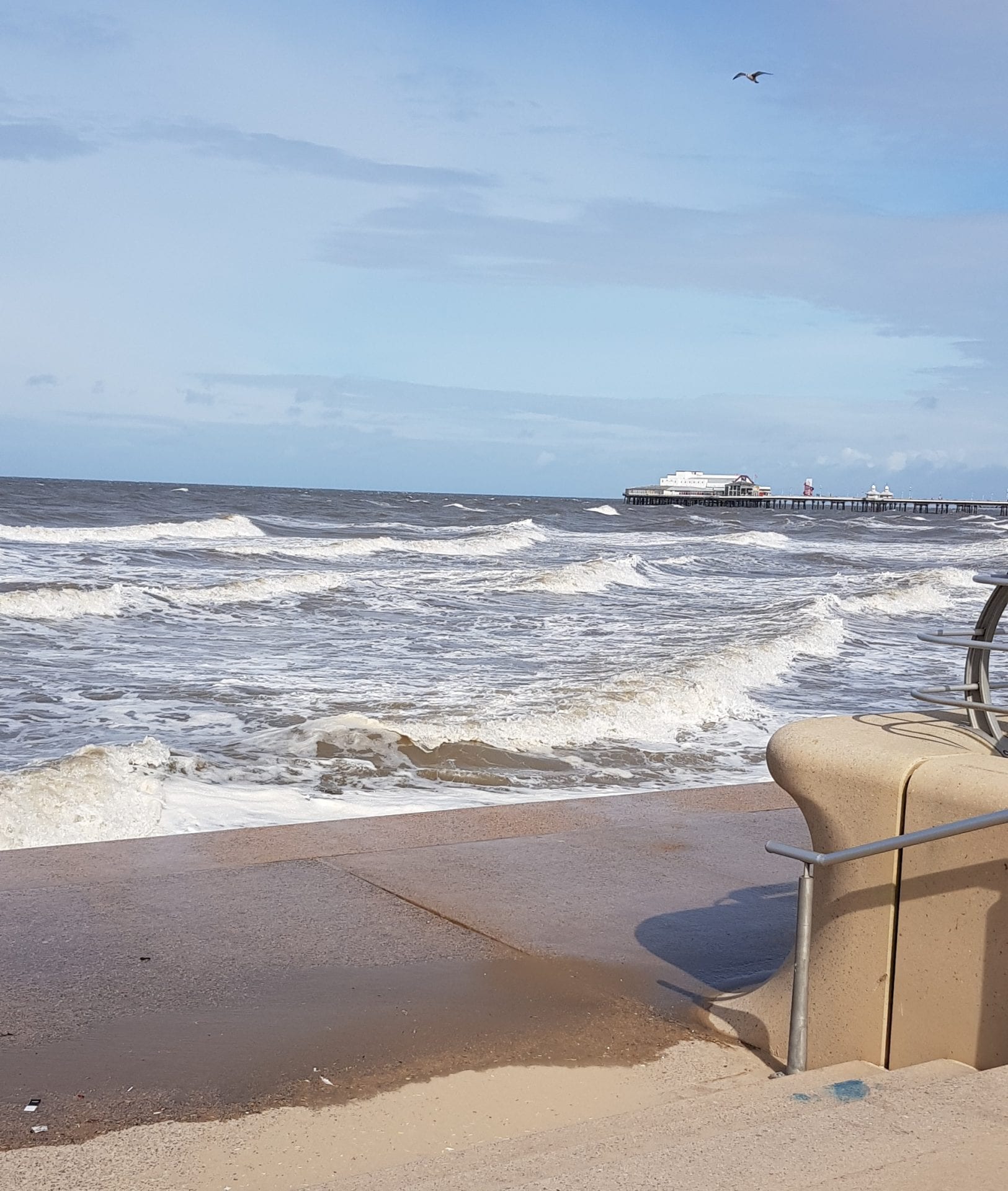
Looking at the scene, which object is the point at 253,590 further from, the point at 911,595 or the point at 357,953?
the point at 357,953

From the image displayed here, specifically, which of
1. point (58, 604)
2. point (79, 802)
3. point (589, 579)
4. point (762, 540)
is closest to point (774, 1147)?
point (79, 802)

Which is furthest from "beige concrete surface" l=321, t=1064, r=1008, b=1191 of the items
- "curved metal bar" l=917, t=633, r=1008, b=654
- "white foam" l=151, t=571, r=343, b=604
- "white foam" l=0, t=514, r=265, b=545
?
"white foam" l=0, t=514, r=265, b=545

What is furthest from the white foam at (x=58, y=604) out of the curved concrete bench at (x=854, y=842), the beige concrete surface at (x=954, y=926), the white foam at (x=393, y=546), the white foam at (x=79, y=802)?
the beige concrete surface at (x=954, y=926)

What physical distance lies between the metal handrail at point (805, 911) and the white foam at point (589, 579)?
2104 cm

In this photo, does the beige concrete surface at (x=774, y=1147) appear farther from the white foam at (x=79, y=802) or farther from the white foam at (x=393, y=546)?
the white foam at (x=393, y=546)

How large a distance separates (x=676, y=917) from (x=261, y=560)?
28977 mm

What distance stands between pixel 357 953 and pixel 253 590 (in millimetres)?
19109

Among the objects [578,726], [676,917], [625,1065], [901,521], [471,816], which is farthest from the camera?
[901,521]

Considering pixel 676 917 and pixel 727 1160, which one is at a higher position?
pixel 727 1160

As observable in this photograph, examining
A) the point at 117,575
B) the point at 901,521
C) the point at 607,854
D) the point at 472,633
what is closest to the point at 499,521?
the point at 901,521

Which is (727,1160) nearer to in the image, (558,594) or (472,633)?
(472,633)

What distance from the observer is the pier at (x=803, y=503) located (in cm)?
11462

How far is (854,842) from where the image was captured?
11.2ft

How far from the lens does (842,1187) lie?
219 cm
